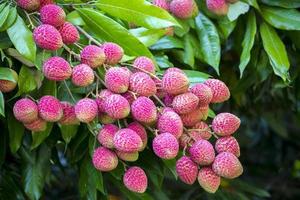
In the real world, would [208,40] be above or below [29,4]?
below

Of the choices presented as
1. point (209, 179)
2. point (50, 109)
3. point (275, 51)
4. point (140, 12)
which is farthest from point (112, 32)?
point (275, 51)

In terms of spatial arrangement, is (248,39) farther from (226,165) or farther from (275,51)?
(226,165)

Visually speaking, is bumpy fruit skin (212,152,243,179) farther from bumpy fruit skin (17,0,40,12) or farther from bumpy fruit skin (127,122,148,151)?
bumpy fruit skin (17,0,40,12)

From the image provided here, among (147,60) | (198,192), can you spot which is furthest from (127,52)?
(198,192)

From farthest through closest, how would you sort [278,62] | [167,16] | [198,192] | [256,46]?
[198,192], [256,46], [278,62], [167,16]

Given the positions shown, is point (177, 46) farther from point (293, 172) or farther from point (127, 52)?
point (293, 172)

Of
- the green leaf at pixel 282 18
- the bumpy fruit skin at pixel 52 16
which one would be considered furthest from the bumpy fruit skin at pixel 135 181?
the green leaf at pixel 282 18

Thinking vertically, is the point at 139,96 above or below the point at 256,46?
above
